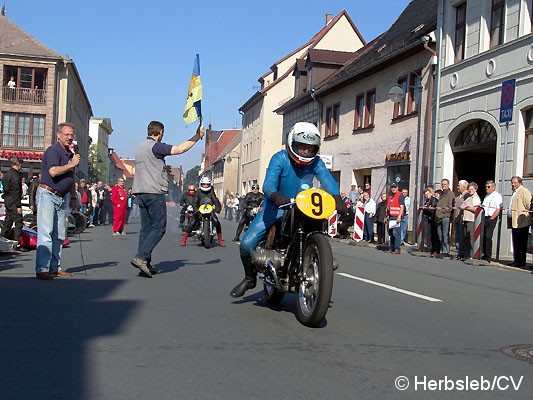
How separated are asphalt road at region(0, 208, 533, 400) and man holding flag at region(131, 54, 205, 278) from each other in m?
0.48

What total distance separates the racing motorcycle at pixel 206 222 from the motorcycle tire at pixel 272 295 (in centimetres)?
782

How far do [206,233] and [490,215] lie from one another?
255 inches

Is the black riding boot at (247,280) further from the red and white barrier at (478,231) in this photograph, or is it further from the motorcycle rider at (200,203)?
the red and white barrier at (478,231)

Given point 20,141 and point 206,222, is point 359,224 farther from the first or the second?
point 20,141

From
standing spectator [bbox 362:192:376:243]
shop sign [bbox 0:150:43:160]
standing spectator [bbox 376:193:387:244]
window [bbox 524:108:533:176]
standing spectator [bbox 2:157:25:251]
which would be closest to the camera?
standing spectator [bbox 2:157:25:251]

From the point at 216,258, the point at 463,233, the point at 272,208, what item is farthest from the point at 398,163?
the point at 272,208

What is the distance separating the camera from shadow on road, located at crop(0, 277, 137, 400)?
3707 mm

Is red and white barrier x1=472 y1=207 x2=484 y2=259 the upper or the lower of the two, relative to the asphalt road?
upper

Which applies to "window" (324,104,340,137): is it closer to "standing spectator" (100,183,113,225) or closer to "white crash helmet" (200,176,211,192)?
"standing spectator" (100,183,113,225)

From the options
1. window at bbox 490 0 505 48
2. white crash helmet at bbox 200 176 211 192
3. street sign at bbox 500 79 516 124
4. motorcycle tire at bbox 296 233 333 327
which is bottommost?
motorcycle tire at bbox 296 233 333 327

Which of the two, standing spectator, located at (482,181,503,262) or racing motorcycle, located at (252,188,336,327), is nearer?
racing motorcycle, located at (252,188,336,327)

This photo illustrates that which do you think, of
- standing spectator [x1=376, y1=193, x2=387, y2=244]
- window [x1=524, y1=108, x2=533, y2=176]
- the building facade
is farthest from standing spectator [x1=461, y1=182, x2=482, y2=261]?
the building facade

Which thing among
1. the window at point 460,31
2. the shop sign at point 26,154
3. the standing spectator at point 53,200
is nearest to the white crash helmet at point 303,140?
the standing spectator at point 53,200

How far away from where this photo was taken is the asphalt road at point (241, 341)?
149 inches
